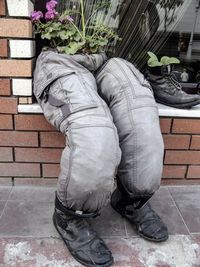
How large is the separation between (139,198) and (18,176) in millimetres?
836

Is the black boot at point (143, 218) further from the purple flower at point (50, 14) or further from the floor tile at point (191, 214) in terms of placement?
the purple flower at point (50, 14)

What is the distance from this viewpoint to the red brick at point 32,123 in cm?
195

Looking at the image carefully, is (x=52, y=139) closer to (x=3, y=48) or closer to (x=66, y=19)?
(x=3, y=48)

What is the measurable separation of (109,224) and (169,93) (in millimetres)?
824

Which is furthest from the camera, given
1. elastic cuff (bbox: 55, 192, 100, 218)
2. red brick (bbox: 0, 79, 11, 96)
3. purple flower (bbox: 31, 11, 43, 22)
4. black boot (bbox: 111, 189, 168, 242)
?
red brick (bbox: 0, 79, 11, 96)

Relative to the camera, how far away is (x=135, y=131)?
5.09ft

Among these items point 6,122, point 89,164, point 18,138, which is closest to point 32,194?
point 18,138

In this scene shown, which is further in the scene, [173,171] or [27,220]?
[173,171]

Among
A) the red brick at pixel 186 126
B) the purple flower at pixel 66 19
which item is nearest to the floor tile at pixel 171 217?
the red brick at pixel 186 126

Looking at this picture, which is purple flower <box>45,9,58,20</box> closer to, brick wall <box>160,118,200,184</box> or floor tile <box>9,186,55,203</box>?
brick wall <box>160,118,200,184</box>

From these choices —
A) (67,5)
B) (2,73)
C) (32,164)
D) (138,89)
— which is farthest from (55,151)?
(67,5)

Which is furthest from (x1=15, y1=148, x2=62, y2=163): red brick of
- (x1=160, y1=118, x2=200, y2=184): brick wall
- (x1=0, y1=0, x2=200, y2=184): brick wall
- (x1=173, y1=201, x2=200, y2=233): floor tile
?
(x1=173, y1=201, x2=200, y2=233): floor tile

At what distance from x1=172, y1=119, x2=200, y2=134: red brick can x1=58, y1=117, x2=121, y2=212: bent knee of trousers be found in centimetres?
71

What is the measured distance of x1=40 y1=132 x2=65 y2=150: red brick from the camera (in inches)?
78.6
